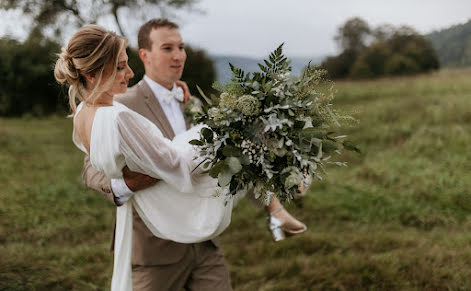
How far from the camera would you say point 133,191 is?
8.51ft

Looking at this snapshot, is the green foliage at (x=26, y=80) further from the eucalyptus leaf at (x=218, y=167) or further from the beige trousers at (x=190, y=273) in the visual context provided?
the eucalyptus leaf at (x=218, y=167)

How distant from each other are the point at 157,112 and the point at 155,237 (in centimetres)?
93

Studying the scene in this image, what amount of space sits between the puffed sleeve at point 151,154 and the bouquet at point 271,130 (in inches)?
11.4

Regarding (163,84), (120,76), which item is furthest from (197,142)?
(163,84)

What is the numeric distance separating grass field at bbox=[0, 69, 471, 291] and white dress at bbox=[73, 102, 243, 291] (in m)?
1.00

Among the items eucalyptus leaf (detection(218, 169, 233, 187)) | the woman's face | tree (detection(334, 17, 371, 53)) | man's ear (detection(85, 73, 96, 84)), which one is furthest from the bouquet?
tree (detection(334, 17, 371, 53))

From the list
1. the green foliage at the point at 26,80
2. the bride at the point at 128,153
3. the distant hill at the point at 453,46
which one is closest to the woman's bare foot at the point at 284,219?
the bride at the point at 128,153

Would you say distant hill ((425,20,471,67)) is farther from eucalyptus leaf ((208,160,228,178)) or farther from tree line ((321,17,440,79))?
eucalyptus leaf ((208,160,228,178))

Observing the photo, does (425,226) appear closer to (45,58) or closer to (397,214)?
(397,214)

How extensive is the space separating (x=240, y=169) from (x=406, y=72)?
656 inches

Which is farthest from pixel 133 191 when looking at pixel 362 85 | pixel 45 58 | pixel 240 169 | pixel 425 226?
pixel 45 58

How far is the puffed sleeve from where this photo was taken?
231 cm

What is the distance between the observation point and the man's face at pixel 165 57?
341cm

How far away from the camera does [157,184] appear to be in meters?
2.65
